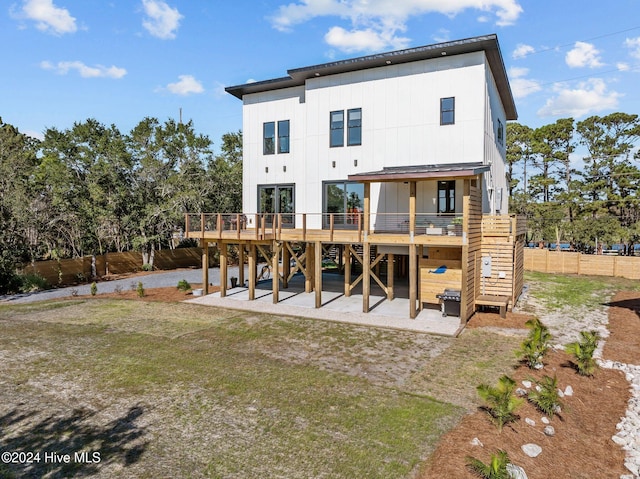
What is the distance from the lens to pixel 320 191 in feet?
59.4

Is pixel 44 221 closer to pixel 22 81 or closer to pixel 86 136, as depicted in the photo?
pixel 22 81

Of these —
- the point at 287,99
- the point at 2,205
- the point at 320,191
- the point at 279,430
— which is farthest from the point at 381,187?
the point at 2,205

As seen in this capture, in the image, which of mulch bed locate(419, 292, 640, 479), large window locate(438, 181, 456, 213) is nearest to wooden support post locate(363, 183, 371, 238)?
large window locate(438, 181, 456, 213)

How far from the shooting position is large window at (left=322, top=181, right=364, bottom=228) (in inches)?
685

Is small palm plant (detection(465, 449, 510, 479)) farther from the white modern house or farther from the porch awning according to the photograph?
the porch awning

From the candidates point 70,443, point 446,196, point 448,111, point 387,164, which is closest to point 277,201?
point 387,164

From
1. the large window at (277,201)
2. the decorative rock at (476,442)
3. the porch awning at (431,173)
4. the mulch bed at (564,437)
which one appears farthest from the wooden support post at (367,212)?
the decorative rock at (476,442)

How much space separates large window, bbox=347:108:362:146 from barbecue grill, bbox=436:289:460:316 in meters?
7.39

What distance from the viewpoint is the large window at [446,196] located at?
626 inches

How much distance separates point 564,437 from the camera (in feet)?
22.1

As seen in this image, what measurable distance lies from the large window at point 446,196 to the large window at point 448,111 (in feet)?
7.91

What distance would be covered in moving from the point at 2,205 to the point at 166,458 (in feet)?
69.6

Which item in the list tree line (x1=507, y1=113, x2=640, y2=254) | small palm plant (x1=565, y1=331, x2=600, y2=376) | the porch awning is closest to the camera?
small palm plant (x1=565, y1=331, x2=600, y2=376)

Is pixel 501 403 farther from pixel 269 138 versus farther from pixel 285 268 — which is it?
pixel 269 138
